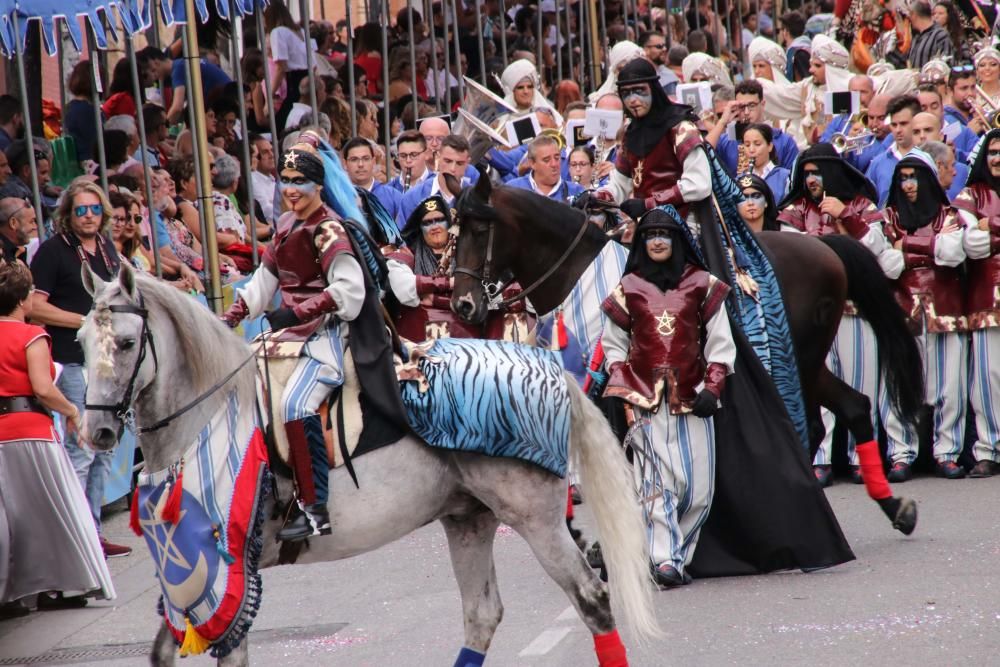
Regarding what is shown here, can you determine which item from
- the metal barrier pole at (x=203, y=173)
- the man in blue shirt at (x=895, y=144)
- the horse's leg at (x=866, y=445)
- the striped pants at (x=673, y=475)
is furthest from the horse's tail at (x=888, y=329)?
the metal barrier pole at (x=203, y=173)

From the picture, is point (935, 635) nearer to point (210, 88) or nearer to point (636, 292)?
point (636, 292)

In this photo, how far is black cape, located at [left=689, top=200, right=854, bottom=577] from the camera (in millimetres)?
8320

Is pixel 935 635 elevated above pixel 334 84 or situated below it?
below

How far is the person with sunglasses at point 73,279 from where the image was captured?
933 cm

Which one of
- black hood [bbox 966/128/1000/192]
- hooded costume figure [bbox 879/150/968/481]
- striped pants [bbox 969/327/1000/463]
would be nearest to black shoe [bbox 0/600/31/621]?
hooded costume figure [bbox 879/150/968/481]

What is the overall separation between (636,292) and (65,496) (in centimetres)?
321

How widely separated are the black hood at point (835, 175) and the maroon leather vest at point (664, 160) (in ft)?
7.24

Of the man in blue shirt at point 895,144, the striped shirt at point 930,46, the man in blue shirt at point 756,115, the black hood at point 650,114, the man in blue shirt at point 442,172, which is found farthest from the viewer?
the striped shirt at point 930,46

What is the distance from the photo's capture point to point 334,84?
14031 mm

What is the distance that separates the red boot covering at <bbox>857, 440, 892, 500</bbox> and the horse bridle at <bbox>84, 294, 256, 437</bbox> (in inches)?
182

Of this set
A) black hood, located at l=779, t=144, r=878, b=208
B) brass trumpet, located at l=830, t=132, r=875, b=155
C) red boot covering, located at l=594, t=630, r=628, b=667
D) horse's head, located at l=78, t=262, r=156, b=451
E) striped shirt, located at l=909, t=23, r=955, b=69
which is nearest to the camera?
horse's head, located at l=78, t=262, r=156, b=451

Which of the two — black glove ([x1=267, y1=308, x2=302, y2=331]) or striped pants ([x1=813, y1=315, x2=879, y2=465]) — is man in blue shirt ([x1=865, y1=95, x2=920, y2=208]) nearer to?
striped pants ([x1=813, y1=315, x2=879, y2=465])

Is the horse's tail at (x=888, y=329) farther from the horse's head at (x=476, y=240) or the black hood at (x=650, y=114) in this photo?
the horse's head at (x=476, y=240)

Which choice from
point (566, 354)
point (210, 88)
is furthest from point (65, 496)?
point (210, 88)
